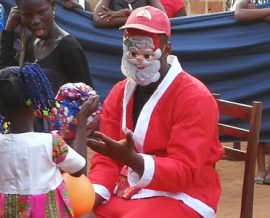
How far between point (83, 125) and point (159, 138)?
15.2 inches

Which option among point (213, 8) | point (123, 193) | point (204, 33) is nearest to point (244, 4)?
point (204, 33)

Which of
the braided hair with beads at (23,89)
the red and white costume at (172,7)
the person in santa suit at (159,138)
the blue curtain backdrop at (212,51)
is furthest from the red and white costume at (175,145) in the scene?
the red and white costume at (172,7)

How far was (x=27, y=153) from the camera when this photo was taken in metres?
2.68

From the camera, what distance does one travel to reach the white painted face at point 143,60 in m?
3.20

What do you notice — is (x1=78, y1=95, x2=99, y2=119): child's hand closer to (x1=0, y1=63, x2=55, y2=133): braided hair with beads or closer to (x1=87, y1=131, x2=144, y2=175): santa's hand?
(x1=87, y1=131, x2=144, y2=175): santa's hand

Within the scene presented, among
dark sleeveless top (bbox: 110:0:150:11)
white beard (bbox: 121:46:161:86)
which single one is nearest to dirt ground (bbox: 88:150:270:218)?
dark sleeveless top (bbox: 110:0:150:11)

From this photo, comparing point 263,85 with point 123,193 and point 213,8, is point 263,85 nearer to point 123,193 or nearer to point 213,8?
point 123,193

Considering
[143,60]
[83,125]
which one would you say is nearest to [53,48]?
[143,60]

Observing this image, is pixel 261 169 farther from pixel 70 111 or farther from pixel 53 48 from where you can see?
pixel 70 111

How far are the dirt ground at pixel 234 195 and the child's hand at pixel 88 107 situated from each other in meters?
2.67

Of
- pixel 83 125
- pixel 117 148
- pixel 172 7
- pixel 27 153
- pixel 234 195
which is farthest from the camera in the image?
pixel 172 7

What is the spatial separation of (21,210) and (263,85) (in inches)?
165

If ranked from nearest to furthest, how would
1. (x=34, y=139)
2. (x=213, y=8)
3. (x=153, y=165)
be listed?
1. (x=34, y=139)
2. (x=153, y=165)
3. (x=213, y=8)

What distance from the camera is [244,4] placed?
6.38 m
